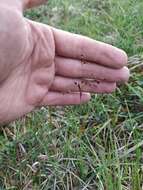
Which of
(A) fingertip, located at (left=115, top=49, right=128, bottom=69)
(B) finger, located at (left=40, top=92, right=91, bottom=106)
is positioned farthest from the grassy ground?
(A) fingertip, located at (left=115, top=49, right=128, bottom=69)

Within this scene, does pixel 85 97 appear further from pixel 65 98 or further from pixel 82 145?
pixel 82 145

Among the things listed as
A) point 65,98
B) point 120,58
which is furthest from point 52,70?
point 120,58

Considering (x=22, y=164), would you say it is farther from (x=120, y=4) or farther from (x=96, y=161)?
(x=120, y=4)

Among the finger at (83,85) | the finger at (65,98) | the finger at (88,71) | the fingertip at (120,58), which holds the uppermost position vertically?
the fingertip at (120,58)

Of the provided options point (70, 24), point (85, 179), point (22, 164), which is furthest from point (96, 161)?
point (70, 24)

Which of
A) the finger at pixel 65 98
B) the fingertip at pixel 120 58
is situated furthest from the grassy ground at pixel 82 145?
the fingertip at pixel 120 58

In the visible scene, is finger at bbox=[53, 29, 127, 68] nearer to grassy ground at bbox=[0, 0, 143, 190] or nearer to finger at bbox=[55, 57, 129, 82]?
finger at bbox=[55, 57, 129, 82]

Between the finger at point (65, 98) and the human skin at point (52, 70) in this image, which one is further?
the finger at point (65, 98)

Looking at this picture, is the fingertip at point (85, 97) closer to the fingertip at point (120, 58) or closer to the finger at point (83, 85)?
the finger at point (83, 85)
